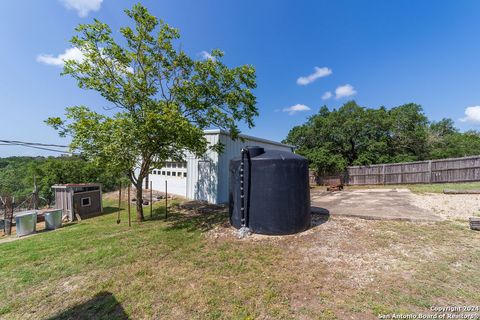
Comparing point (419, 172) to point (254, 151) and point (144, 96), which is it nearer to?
point (254, 151)

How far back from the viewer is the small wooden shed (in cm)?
864

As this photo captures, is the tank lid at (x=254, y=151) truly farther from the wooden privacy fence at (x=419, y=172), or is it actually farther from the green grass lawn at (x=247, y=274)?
the wooden privacy fence at (x=419, y=172)

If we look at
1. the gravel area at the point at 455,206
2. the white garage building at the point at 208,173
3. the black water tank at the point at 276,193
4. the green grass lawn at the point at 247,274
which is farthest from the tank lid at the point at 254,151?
the gravel area at the point at 455,206

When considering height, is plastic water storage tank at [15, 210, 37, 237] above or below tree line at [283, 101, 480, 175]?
below

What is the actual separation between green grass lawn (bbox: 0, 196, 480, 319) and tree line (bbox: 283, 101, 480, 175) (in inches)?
458

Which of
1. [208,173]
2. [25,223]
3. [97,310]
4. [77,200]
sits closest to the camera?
[97,310]

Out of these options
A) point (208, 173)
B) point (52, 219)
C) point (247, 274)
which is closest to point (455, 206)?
point (247, 274)

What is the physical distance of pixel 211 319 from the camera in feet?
8.00

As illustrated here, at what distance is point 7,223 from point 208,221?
790cm

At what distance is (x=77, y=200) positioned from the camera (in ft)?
28.7

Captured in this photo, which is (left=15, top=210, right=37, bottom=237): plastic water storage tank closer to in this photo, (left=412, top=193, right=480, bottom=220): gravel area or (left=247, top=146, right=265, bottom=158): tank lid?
(left=247, top=146, right=265, bottom=158): tank lid

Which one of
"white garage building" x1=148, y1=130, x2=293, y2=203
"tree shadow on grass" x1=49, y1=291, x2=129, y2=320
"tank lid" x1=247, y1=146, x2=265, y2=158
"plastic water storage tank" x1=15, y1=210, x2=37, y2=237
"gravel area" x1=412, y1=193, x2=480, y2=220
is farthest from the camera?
"white garage building" x1=148, y1=130, x2=293, y2=203

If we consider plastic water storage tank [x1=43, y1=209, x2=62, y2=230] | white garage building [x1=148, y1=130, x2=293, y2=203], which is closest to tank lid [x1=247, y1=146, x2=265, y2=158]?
white garage building [x1=148, y1=130, x2=293, y2=203]

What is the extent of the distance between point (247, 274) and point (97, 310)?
7.12 ft
